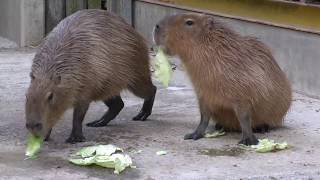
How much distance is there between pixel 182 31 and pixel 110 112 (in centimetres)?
104

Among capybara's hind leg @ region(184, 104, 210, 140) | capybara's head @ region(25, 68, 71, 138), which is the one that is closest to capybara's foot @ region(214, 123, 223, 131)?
capybara's hind leg @ region(184, 104, 210, 140)

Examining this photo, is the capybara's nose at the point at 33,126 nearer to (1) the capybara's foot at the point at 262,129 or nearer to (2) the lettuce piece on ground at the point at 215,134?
(2) the lettuce piece on ground at the point at 215,134

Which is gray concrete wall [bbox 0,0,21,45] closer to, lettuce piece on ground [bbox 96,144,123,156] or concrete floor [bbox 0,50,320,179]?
concrete floor [bbox 0,50,320,179]

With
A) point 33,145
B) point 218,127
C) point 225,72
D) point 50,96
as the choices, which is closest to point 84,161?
point 33,145

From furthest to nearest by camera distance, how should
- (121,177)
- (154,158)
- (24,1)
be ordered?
(24,1)
(154,158)
(121,177)

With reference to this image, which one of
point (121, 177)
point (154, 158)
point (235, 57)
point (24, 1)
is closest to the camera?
point (121, 177)

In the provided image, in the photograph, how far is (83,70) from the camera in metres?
6.06

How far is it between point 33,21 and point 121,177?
636 cm

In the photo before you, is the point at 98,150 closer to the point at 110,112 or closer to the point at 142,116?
the point at 110,112

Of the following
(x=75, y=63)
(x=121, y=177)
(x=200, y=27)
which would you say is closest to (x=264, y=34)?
(x=200, y=27)

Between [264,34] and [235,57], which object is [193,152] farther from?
[264,34]

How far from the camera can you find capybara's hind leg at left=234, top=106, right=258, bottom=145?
6020mm

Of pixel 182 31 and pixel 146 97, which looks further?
pixel 146 97

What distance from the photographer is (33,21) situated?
11.3 meters
